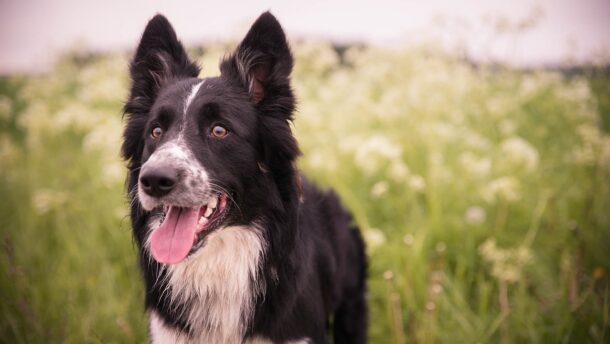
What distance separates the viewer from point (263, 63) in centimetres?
245

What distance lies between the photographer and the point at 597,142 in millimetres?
3875

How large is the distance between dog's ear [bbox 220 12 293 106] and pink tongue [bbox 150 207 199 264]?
81 centimetres

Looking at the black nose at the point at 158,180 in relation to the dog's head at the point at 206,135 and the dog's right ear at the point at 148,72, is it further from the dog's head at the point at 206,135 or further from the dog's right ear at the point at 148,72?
the dog's right ear at the point at 148,72

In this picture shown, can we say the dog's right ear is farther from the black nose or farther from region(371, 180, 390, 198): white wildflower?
region(371, 180, 390, 198): white wildflower

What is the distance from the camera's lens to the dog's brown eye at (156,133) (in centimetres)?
231

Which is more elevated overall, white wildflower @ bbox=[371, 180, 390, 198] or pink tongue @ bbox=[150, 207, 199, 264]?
pink tongue @ bbox=[150, 207, 199, 264]

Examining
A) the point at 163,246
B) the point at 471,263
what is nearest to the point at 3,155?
the point at 163,246

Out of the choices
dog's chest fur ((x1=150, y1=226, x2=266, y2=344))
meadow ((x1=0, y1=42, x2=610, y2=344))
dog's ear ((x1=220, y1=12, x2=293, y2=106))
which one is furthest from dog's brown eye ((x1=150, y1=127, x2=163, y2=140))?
meadow ((x1=0, y1=42, x2=610, y2=344))

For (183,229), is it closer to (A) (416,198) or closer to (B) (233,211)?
(B) (233,211)

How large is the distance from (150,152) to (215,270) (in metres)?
0.78

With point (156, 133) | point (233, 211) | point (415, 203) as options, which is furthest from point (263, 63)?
point (415, 203)

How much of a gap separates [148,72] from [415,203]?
2.81m

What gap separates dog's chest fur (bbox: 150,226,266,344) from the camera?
7.56ft

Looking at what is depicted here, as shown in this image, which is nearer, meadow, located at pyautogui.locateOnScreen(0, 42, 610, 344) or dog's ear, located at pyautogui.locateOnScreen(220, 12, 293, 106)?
dog's ear, located at pyautogui.locateOnScreen(220, 12, 293, 106)
